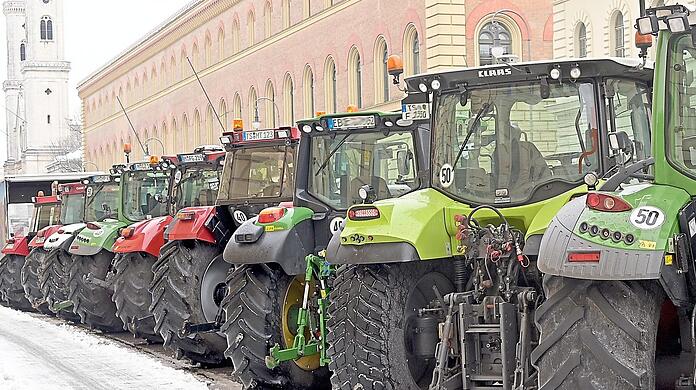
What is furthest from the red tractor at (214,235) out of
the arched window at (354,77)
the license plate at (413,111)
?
the arched window at (354,77)

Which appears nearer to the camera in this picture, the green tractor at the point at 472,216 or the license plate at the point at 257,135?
the green tractor at the point at 472,216

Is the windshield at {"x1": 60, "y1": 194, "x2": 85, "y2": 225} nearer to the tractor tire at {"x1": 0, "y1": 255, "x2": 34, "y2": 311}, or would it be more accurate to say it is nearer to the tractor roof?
the tractor tire at {"x1": 0, "y1": 255, "x2": 34, "y2": 311}

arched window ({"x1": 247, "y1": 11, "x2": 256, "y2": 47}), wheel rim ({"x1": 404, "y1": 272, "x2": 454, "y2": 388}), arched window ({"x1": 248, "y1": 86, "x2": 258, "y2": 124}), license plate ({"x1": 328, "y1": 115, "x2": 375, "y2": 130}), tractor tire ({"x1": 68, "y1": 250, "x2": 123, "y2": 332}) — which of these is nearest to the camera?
wheel rim ({"x1": 404, "y1": 272, "x2": 454, "y2": 388})

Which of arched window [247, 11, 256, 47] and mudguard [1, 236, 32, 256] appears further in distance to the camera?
arched window [247, 11, 256, 47]

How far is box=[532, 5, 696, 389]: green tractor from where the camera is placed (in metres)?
6.26

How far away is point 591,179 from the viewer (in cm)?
770

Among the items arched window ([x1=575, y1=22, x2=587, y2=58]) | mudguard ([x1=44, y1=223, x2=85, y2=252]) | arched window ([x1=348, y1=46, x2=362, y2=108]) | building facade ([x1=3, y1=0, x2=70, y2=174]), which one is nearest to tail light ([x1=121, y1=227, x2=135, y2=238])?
mudguard ([x1=44, y1=223, x2=85, y2=252])

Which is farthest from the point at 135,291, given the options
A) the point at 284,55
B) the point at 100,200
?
the point at 284,55

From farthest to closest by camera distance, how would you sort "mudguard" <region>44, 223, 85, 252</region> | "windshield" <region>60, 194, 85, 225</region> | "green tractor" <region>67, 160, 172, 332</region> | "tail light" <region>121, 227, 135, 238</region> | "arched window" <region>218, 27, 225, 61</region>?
"arched window" <region>218, 27, 225, 61</region> < "windshield" <region>60, 194, 85, 225</region> < "mudguard" <region>44, 223, 85, 252</region> < "green tractor" <region>67, 160, 172, 332</region> < "tail light" <region>121, 227, 135, 238</region>

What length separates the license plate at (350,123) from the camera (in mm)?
11094

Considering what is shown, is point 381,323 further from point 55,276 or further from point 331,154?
point 55,276

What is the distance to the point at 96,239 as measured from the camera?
18297 mm

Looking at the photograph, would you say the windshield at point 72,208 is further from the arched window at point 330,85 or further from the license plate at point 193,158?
the arched window at point 330,85

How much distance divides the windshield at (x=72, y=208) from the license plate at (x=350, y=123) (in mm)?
13029
